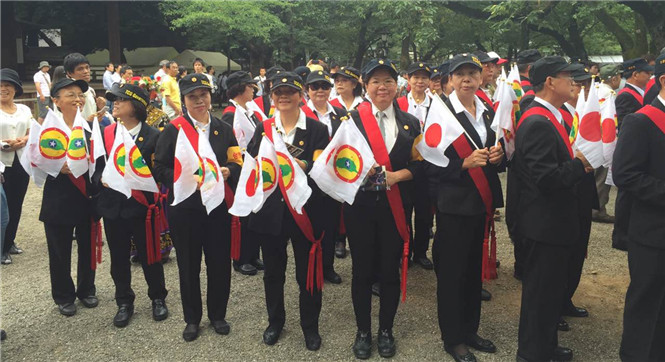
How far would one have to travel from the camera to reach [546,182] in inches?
135

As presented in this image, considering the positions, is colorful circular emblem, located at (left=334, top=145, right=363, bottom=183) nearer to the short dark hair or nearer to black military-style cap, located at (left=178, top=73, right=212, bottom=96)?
black military-style cap, located at (left=178, top=73, right=212, bottom=96)

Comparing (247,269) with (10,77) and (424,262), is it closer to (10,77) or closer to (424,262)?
(424,262)

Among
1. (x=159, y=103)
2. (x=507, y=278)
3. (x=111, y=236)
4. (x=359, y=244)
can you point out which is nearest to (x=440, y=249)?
(x=359, y=244)

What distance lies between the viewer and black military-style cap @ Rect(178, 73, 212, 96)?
424 centimetres

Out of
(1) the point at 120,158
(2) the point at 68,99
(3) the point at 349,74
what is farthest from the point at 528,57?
(2) the point at 68,99

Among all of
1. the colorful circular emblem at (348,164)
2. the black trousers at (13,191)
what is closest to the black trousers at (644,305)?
the colorful circular emblem at (348,164)

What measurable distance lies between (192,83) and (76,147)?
1.29 m

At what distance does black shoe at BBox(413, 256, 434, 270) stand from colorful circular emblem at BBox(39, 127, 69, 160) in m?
3.89

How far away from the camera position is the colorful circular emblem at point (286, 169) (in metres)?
3.98

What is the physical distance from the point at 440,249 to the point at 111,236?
9.44 ft

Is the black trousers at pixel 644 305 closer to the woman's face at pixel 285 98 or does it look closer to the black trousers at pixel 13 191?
the woman's face at pixel 285 98

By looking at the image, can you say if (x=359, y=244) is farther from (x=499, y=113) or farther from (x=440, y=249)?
(x=499, y=113)

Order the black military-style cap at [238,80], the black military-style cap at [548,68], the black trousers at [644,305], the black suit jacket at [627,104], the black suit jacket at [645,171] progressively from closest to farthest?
the black suit jacket at [645,171]
the black trousers at [644,305]
the black military-style cap at [548,68]
the black suit jacket at [627,104]
the black military-style cap at [238,80]

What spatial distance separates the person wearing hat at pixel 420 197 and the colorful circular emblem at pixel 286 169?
1.58 meters
